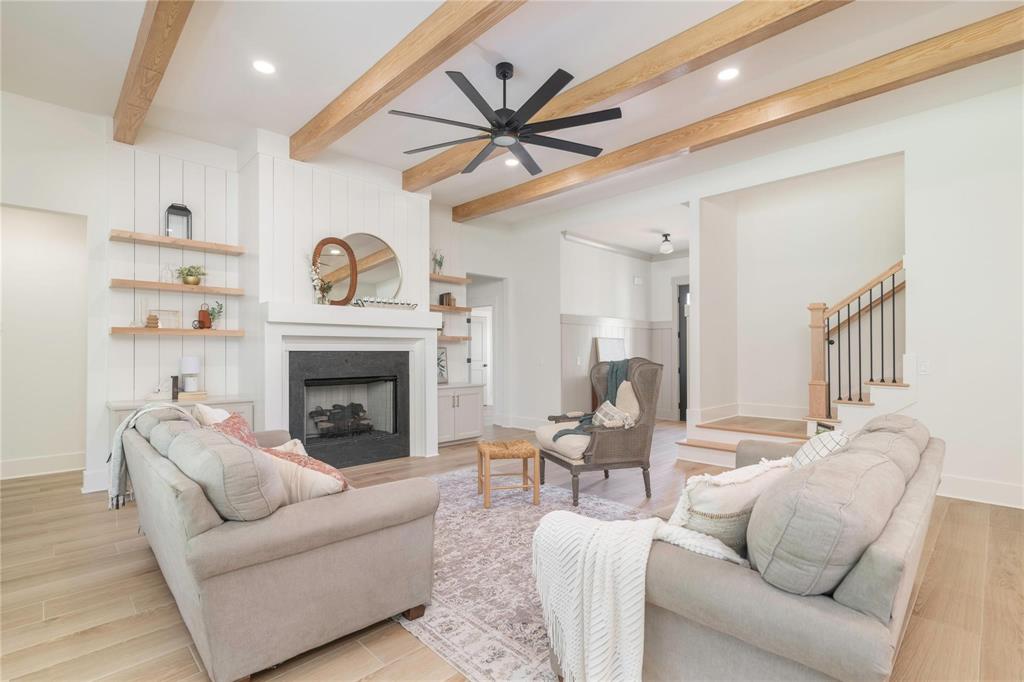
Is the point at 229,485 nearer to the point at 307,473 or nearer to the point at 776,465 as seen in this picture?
the point at 307,473

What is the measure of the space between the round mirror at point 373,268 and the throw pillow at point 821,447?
428 centimetres

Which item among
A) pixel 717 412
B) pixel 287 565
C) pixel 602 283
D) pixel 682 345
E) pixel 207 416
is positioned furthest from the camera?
pixel 682 345

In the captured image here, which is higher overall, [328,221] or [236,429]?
[328,221]

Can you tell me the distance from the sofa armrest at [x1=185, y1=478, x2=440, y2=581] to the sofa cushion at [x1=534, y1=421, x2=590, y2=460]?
73.3 inches

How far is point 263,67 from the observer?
11.4ft

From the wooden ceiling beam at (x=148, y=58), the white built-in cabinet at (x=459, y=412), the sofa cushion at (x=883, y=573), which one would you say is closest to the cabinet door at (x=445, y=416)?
the white built-in cabinet at (x=459, y=412)

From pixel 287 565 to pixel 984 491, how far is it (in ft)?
16.0

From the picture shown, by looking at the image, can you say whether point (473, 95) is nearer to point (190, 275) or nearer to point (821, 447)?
point (821, 447)

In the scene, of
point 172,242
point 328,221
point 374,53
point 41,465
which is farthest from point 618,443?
point 41,465

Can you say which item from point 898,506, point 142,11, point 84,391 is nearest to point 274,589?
point 898,506

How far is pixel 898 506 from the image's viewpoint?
1.37 meters

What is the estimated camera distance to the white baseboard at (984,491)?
370 centimetres

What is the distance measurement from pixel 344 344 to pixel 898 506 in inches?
181

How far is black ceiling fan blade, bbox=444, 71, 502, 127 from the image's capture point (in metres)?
2.94
